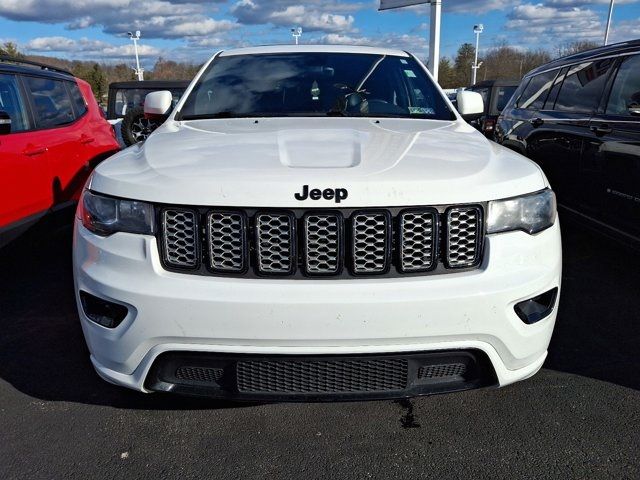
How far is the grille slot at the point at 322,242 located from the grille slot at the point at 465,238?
425 mm

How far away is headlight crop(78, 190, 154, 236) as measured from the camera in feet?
6.85

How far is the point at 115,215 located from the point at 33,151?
2.55 metres

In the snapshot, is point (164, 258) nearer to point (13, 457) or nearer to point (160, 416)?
point (160, 416)

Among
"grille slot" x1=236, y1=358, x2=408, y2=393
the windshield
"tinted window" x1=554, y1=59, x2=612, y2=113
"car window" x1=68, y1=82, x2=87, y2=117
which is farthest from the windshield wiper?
"tinted window" x1=554, y1=59, x2=612, y2=113

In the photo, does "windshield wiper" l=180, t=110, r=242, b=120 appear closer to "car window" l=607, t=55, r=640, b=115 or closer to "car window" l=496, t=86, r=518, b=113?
"car window" l=607, t=55, r=640, b=115

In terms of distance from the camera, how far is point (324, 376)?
2105 millimetres

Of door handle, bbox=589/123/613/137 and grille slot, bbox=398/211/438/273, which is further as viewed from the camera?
door handle, bbox=589/123/613/137

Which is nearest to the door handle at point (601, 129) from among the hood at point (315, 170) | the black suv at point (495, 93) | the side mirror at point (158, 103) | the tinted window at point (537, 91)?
the tinted window at point (537, 91)

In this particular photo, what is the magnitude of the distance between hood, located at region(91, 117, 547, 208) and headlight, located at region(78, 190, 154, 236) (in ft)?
0.13

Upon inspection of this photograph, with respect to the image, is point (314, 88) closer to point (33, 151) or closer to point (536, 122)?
point (33, 151)

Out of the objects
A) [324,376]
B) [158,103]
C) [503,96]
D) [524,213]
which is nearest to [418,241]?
[524,213]

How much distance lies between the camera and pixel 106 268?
82.9 inches

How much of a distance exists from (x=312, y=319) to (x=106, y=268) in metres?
0.82

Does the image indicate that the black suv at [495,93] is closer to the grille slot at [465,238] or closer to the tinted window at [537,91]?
the tinted window at [537,91]
